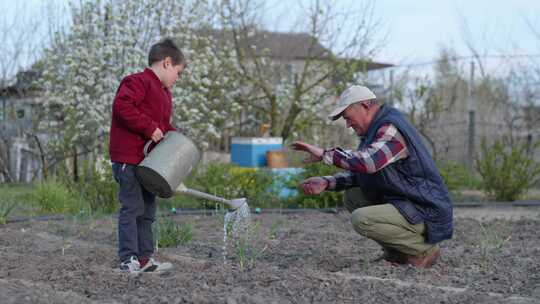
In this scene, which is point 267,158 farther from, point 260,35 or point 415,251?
point 415,251

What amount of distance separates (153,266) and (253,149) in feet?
22.2

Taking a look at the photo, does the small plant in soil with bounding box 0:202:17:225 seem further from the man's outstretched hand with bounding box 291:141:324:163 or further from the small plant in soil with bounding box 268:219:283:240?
the man's outstretched hand with bounding box 291:141:324:163

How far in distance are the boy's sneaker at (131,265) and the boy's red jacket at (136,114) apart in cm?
59

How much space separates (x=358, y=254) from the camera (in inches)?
185

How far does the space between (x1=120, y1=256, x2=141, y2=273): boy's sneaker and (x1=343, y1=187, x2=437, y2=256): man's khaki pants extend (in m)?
1.33

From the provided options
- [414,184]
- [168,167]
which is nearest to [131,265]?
[168,167]

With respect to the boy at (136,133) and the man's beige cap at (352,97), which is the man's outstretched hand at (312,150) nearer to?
the man's beige cap at (352,97)

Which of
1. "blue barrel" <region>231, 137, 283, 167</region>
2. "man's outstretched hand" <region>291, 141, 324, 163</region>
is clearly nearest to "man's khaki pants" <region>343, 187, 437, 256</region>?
"man's outstretched hand" <region>291, 141, 324, 163</region>

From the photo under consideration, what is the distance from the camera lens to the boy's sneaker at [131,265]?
4.11 metres

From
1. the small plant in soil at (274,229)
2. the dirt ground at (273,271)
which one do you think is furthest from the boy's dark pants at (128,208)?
the small plant in soil at (274,229)

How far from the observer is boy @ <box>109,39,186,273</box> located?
160 inches

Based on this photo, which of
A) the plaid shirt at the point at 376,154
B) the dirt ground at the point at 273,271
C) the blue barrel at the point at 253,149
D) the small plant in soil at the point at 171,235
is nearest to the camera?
the dirt ground at the point at 273,271

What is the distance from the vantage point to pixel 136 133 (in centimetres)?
418

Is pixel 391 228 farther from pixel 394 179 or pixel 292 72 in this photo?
pixel 292 72
